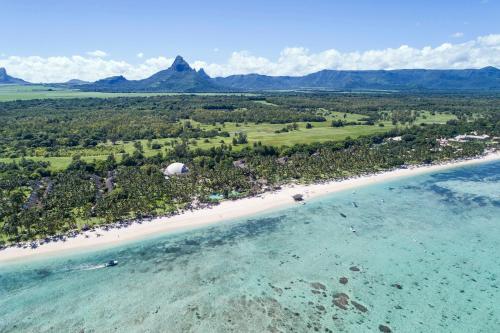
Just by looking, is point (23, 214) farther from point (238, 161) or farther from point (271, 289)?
point (238, 161)

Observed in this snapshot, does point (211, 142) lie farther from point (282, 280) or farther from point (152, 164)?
point (282, 280)

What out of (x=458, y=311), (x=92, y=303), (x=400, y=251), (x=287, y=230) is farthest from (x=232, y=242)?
(x=458, y=311)

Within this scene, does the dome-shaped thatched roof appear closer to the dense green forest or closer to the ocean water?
the dense green forest

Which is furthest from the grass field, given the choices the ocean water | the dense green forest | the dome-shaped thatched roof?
the ocean water

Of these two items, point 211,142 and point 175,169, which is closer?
point 175,169

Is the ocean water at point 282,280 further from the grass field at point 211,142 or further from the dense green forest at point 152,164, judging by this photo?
the grass field at point 211,142

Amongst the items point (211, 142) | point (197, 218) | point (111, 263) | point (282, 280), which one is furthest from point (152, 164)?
point (282, 280)
